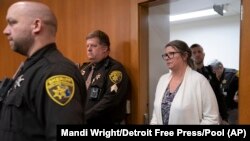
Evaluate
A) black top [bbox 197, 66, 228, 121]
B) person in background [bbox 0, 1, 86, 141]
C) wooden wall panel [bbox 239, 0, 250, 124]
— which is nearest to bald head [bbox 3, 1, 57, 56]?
person in background [bbox 0, 1, 86, 141]

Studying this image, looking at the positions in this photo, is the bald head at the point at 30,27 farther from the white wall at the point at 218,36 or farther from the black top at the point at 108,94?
the white wall at the point at 218,36

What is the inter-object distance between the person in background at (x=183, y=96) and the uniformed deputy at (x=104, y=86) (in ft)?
0.96

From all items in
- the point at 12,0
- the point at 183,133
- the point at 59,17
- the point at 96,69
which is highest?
the point at 12,0

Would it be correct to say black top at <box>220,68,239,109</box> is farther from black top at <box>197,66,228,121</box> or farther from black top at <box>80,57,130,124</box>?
black top at <box>80,57,130,124</box>

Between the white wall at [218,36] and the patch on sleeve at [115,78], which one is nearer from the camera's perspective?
the patch on sleeve at [115,78]

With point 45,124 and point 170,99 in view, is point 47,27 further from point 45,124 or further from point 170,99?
point 170,99

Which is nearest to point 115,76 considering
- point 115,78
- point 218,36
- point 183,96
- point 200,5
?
point 115,78

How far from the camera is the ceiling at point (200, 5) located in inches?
165

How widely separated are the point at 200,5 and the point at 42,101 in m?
4.01

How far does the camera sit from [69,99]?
107cm

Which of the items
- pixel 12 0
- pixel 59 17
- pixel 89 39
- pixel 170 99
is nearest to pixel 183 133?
pixel 170 99

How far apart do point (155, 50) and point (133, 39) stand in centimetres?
27

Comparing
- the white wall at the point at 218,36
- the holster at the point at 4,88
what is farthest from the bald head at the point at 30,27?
the white wall at the point at 218,36

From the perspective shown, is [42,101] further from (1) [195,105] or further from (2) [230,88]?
(2) [230,88]
